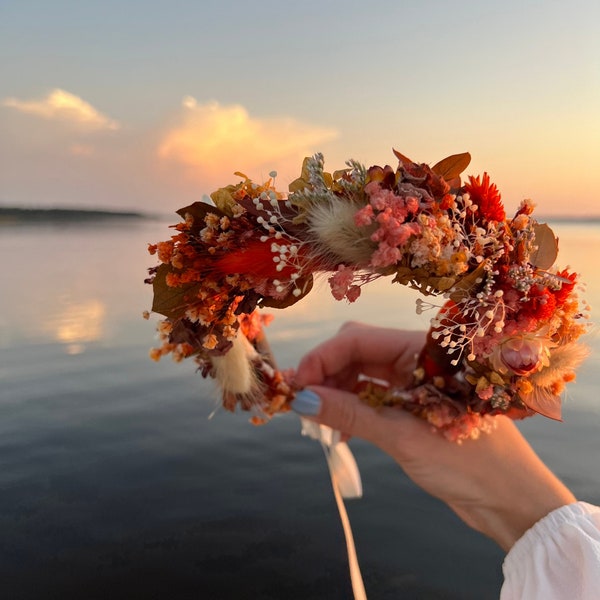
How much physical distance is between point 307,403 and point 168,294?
85 cm

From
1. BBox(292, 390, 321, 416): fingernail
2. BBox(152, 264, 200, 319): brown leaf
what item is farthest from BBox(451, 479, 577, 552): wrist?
BBox(152, 264, 200, 319): brown leaf

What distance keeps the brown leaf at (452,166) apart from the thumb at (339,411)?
943 mm

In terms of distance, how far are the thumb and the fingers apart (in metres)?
0.43

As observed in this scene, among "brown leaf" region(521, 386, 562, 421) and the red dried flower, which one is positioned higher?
the red dried flower

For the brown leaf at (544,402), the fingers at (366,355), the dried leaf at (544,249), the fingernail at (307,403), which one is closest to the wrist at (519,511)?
the brown leaf at (544,402)

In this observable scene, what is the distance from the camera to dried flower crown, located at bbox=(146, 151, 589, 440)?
4.87 feet

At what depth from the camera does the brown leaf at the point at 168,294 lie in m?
1.65

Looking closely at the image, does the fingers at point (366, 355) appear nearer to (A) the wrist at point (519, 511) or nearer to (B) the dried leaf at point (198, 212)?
(A) the wrist at point (519, 511)

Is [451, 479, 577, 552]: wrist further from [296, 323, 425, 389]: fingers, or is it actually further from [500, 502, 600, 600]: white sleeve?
[296, 323, 425, 389]: fingers

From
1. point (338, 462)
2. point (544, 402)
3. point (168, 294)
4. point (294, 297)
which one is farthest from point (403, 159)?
point (338, 462)

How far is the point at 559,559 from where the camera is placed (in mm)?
1717

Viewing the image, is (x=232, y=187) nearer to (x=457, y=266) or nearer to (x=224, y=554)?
(x=457, y=266)

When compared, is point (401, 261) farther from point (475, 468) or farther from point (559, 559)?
point (559, 559)

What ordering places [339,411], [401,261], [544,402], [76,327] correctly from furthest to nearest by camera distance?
[76,327], [339,411], [544,402], [401,261]
